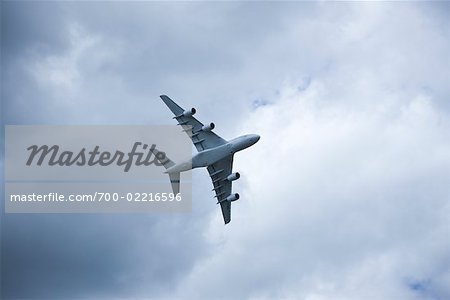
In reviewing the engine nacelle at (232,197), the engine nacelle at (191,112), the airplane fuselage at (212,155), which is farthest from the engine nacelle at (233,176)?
the engine nacelle at (191,112)

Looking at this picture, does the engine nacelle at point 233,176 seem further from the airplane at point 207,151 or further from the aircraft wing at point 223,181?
the aircraft wing at point 223,181

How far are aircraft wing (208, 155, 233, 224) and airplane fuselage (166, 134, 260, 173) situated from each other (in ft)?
19.6

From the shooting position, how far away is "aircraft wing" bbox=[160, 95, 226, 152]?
9700 centimetres

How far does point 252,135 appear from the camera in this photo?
313 ft

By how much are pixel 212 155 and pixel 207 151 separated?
991 millimetres

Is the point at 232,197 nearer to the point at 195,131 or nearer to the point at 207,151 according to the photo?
the point at 207,151

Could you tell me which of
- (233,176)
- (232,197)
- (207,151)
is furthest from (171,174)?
(232,197)

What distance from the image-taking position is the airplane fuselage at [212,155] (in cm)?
9656

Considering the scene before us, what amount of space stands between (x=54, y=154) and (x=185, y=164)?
2091cm

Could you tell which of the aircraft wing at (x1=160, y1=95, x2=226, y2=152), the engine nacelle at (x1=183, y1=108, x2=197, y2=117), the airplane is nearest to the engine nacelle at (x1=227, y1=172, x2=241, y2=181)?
the airplane

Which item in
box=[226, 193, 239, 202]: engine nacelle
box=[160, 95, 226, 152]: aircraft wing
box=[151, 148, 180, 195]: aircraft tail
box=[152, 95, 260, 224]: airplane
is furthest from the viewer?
box=[226, 193, 239, 202]: engine nacelle

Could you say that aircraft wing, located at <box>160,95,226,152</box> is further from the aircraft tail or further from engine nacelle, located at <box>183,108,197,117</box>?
the aircraft tail

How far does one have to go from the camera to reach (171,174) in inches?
4045

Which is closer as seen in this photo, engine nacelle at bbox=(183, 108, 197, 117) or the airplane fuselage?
engine nacelle at bbox=(183, 108, 197, 117)
